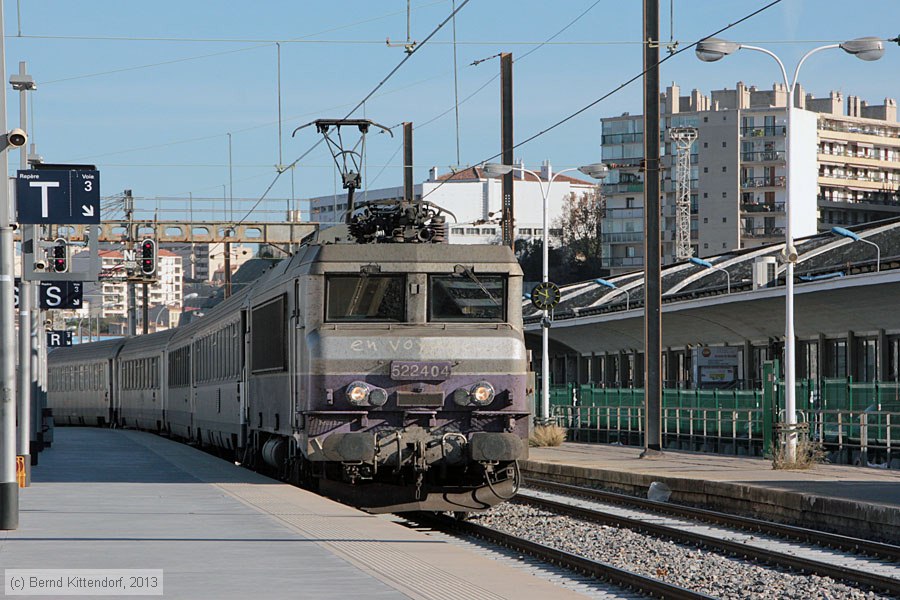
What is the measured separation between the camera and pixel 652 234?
30.6 metres

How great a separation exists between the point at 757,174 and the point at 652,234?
113 metres

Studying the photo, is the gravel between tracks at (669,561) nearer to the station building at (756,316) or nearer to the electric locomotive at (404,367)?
the electric locomotive at (404,367)

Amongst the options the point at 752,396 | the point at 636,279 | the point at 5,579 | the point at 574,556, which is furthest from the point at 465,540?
the point at 636,279

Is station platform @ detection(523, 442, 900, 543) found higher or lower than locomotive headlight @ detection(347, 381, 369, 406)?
lower

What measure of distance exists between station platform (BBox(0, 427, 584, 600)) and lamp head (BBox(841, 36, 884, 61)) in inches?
506

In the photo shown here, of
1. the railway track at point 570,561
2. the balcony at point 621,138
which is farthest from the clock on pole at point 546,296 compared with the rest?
the balcony at point 621,138

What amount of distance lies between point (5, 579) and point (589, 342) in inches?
1710

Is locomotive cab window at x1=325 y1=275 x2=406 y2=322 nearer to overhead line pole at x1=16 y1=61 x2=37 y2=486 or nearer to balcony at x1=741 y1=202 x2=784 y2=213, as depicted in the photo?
overhead line pole at x1=16 y1=61 x2=37 y2=486

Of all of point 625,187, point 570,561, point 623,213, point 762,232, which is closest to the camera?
point 570,561

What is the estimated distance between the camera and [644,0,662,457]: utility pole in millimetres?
30312

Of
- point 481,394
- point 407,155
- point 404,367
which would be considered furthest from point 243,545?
point 407,155

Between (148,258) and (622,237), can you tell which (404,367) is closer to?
(148,258)

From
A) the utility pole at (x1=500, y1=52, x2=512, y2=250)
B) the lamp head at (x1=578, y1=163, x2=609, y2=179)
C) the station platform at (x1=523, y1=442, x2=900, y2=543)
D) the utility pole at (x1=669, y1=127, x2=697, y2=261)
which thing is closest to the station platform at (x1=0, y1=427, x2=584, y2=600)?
the station platform at (x1=523, y1=442, x2=900, y2=543)

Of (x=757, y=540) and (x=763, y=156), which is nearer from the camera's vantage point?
(x=757, y=540)
